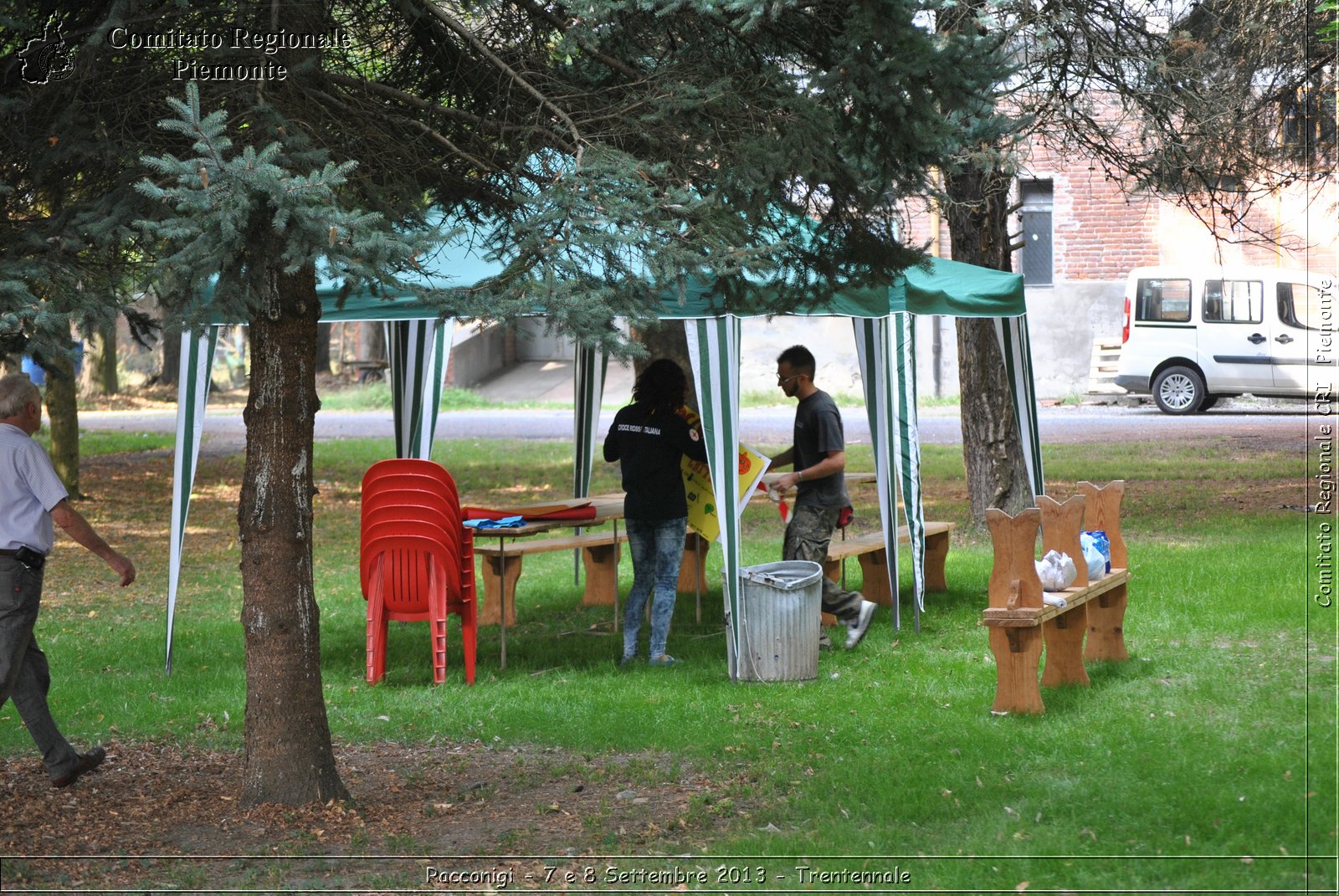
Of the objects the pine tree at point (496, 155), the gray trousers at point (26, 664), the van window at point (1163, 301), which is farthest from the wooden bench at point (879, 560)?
the van window at point (1163, 301)

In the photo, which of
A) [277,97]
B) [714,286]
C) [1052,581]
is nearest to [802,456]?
[1052,581]

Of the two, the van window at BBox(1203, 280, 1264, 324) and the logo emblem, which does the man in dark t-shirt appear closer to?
the logo emblem

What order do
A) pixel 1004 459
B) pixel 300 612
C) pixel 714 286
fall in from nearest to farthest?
pixel 300 612 < pixel 714 286 < pixel 1004 459

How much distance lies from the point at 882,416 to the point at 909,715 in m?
2.84

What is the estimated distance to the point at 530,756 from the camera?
21.7 ft

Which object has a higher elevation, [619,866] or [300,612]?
[300,612]

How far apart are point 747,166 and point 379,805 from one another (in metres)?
3.02

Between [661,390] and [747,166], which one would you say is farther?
[661,390]

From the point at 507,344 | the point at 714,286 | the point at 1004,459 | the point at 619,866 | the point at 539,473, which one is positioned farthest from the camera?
the point at 507,344

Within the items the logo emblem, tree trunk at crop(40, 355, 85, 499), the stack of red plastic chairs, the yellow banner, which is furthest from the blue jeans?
tree trunk at crop(40, 355, 85, 499)

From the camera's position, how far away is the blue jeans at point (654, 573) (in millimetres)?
8320

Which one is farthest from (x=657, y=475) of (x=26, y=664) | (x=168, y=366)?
(x=168, y=366)

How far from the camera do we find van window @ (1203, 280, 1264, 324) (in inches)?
843

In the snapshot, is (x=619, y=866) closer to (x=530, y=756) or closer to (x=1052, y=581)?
(x=530, y=756)
